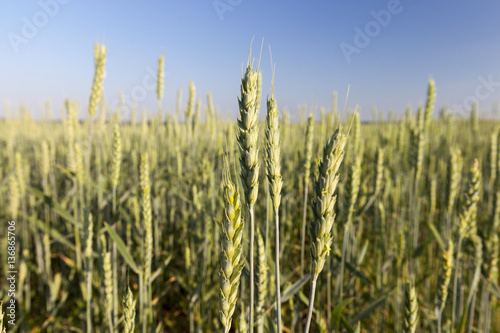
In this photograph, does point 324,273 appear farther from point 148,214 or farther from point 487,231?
point 487,231

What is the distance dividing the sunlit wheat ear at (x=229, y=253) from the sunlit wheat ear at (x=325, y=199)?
151mm

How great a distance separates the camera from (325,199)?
579 millimetres

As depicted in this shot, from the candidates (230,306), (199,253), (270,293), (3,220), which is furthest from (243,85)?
(3,220)

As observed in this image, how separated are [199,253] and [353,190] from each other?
1.07 meters

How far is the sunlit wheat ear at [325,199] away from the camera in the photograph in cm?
57

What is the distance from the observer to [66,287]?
6.13ft

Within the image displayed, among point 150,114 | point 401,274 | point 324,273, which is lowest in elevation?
point 401,274

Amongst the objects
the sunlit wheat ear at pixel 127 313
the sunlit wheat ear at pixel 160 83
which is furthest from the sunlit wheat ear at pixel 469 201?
the sunlit wheat ear at pixel 160 83

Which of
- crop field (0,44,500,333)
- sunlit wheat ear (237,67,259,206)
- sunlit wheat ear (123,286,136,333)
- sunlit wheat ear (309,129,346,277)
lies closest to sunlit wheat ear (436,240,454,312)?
crop field (0,44,500,333)

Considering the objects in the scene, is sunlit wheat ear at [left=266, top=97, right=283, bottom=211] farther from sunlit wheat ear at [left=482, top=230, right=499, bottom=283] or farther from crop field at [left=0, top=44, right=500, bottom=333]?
sunlit wheat ear at [left=482, top=230, right=499, bottom=283]

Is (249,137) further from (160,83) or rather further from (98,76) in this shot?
(160,83)

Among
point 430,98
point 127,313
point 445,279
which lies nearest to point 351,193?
point 445,279

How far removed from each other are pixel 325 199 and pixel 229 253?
21 cm

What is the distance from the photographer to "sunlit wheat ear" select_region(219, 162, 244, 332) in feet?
1.84
